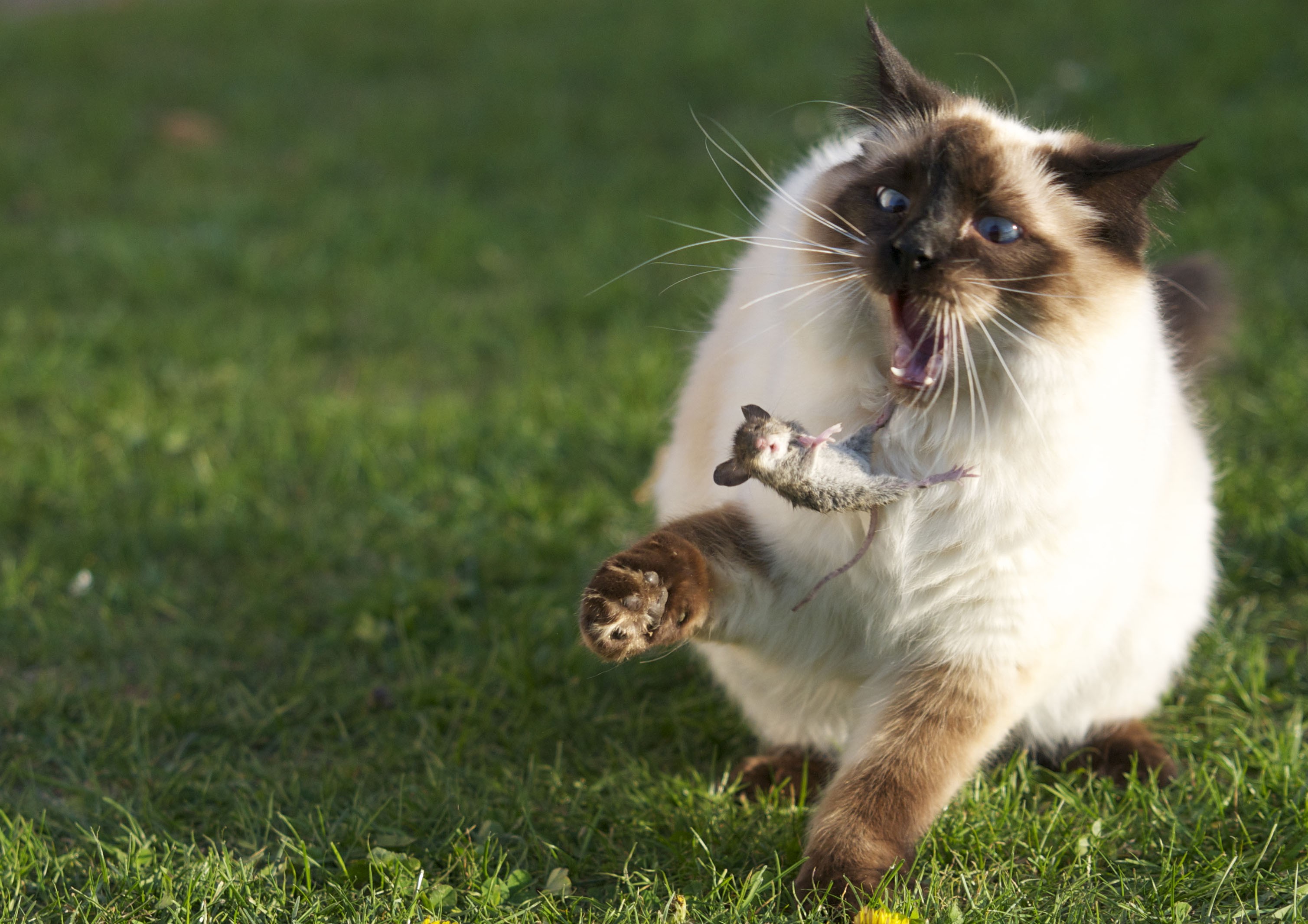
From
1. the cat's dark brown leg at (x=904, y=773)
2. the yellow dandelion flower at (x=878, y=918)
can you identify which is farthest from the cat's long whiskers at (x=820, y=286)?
the yellow dandelion flower at (x=878, y=918)

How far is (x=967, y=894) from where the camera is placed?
7.36ft

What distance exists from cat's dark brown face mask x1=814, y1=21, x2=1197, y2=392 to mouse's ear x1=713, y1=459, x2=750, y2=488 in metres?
0.30

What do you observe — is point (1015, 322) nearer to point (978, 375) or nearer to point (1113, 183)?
point (978, 375)

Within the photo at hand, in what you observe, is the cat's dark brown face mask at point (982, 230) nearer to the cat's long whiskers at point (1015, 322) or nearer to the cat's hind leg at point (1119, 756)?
the cat's long whiskers at point (1015, 322)

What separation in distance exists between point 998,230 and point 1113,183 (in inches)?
9.4

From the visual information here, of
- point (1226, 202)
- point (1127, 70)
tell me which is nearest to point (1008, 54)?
point (1127, 70)

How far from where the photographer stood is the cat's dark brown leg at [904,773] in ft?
7.22

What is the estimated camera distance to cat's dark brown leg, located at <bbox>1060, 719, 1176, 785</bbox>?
8.82 ft

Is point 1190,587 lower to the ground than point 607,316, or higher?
higher

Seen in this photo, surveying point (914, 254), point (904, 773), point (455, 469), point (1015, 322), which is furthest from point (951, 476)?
point (455, 469)

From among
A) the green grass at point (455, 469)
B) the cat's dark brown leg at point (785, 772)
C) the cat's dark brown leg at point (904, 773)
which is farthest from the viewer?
the cat's dark brown leg at point (785, 772)

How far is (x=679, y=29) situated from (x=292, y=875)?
22.2ft

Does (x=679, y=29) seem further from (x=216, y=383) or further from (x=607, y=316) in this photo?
(x=216, y=383)

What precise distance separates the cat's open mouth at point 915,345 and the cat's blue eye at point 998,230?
7.1 inches
